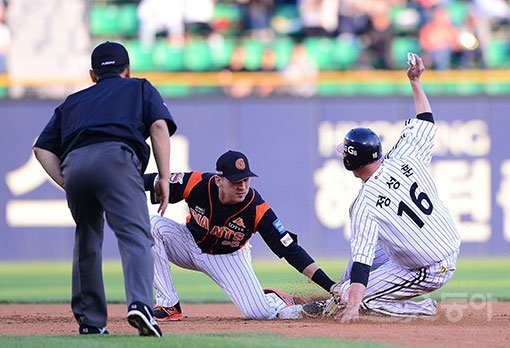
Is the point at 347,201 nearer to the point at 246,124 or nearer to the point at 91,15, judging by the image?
the point at 246,124

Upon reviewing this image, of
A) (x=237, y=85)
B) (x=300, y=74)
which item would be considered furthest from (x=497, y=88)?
(x=237, y=85)

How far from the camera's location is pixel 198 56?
1531cm

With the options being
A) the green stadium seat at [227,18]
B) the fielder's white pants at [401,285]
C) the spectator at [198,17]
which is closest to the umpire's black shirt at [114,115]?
the fielder's white pants at [401,285]

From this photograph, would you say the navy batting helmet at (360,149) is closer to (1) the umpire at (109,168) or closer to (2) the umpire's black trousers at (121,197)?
(1) the umpire at (109,168)

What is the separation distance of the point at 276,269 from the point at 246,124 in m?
2.49

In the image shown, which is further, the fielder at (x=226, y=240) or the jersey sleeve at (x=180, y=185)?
the jersey sleeve at (x=180, y=185)

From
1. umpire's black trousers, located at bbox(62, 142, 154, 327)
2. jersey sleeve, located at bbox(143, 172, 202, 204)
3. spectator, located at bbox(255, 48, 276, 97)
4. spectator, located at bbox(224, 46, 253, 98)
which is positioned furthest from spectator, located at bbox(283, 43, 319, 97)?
umpire's black trousers, located at bbox(62, 142, 154, 327)

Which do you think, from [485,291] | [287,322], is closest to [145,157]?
[287,322]

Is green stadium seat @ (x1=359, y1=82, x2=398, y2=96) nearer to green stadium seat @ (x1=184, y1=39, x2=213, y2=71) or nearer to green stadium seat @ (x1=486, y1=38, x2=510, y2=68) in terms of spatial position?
green stadium seat @ (x1=486, y1=38, x2=510, y2=68)

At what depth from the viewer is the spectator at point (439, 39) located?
15.4 meters

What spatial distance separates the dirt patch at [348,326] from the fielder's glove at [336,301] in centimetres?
9

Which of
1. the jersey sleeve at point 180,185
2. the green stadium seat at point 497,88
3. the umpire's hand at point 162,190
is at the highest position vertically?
the green stadium seat at point 497,88

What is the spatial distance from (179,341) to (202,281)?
7.26 meters

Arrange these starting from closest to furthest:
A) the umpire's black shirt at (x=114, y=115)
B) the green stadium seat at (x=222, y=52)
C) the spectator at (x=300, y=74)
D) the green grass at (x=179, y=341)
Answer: the green grass at (x=179, y=341)
the umpire's black shirt at (x=114, y=115)
the spectator at (x=300, y=74)
the green stadium seat at (x=222, y=52)
